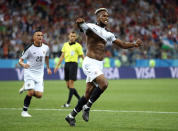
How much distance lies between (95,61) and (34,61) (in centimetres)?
272

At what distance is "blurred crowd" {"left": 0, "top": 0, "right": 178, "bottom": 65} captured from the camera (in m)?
32.4

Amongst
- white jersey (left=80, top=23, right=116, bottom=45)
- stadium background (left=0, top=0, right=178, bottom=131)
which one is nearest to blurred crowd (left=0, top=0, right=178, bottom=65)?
stadium background (left=0, top=0, right=178, bottom=131)

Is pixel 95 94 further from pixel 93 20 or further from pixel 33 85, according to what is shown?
pixel 93 20

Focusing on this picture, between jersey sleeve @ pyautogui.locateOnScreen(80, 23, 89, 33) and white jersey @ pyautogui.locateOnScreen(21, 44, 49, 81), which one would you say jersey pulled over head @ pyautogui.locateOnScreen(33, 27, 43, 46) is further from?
jersey sleeve @ pyautogui.locateOnScreen(80, 23, 89, 33)

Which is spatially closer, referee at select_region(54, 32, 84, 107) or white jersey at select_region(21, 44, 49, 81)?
white jersey at select_region(21, 44, 49, 81)

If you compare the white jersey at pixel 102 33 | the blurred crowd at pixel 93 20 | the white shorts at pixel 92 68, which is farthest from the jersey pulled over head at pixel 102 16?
the blurred crowd at pixel 93 20

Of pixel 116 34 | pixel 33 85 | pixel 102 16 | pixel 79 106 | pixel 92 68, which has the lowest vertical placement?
pixel 79 106

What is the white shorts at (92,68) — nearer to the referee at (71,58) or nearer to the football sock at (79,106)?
the football sock at (79,106)

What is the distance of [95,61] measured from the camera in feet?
36.0

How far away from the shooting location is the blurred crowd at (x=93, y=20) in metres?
32.4

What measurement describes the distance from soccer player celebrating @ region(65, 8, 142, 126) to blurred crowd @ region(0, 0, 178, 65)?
20.5 metres

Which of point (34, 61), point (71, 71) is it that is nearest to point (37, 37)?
point (34, 61)

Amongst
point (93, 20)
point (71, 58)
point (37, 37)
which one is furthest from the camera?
point (93, 20)

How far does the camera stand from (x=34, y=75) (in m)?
13.0
